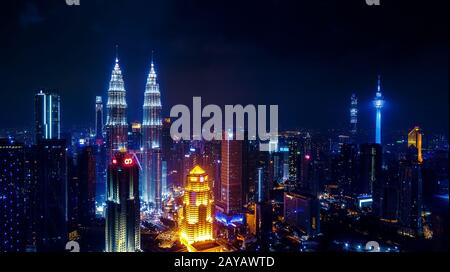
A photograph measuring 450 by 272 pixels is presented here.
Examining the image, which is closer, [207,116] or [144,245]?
[207,116]

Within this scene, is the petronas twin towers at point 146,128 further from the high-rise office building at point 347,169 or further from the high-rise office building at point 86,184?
the high-rise office building at point 347,169

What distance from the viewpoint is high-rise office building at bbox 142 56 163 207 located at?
12.5 feet

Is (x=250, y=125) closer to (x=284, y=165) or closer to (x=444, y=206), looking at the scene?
(x=444, y=206)

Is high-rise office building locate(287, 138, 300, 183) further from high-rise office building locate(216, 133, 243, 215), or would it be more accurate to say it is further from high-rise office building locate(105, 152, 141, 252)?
high-rise office building locate(105, 152, 141, 252)

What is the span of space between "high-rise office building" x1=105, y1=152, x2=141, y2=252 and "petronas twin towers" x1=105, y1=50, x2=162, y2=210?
42 cm

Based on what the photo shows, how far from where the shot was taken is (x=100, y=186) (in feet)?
16.1

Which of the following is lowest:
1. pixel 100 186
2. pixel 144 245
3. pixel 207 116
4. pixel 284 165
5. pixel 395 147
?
pixel 144 245

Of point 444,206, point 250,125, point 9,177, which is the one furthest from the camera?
point 9,177

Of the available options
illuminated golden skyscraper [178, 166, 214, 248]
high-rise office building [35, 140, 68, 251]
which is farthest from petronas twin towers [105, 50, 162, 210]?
high-rise office building [35, 140, 68, 251]

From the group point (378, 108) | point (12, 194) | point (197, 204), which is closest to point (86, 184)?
point (12, 194)
